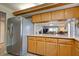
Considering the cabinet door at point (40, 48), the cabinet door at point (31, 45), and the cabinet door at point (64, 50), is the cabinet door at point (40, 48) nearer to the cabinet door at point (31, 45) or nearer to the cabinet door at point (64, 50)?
the cabinet door at point (31, 45)

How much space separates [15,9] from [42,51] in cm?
234

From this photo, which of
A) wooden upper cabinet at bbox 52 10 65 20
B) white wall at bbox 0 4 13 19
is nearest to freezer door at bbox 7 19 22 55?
white wall at bbox 0 4 13 19

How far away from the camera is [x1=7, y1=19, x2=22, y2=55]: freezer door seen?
4.13m

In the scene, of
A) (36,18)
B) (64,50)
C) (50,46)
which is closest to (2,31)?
(36,18)

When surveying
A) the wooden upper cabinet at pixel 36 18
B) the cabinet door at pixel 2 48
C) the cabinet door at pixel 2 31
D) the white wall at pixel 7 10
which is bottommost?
the cabinet door at pixel 2 48

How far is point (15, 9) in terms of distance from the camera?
16.6 ft

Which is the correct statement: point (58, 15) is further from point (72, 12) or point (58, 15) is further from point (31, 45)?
point (31, 45)

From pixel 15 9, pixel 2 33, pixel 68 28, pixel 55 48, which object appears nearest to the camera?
pixel 55 48

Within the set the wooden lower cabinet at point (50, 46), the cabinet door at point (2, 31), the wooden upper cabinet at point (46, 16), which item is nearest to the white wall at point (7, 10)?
the cabinet door at point (2, 31)

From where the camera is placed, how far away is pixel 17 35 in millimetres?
4180

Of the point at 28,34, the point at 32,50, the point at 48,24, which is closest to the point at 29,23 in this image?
the point at 28,34

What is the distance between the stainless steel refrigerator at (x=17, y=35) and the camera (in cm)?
412

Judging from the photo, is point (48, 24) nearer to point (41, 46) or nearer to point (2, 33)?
point (41, 46)

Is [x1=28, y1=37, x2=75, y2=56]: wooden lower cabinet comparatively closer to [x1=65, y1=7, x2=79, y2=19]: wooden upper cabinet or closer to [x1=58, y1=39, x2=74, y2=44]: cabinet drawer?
[x1=58, y1=39, x2=74, y2=44]: cabinet drawer
